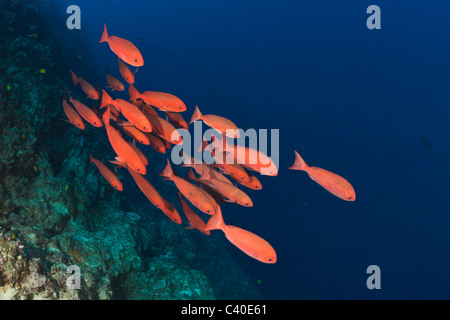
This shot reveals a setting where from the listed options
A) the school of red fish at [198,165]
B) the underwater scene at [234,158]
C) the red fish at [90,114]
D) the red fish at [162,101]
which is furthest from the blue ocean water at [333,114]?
the red fish at [162,101]

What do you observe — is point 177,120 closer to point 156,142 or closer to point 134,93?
point 156,142

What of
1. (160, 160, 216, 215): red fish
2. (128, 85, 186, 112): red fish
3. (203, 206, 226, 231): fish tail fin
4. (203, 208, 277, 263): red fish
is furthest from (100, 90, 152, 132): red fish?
(203, 208, 277, 263): red fish

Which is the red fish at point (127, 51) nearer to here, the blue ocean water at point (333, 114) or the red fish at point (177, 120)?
the red fish at point (177, 120)

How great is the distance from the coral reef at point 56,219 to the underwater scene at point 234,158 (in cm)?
2

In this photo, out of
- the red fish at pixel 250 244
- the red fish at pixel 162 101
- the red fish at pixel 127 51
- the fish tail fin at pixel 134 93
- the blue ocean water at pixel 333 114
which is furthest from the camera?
the blue ocean water at pixel 333 114

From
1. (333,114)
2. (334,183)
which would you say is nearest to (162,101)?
(334,183)

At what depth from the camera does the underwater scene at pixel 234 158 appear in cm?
298

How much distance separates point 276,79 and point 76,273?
57.1m

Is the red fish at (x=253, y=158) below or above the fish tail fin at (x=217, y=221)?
above

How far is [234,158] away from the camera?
266 cm

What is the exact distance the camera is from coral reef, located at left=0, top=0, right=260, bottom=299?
9.34 ft

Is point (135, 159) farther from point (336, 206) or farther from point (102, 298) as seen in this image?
point (336, 206)

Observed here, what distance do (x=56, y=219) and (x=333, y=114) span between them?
165 feet

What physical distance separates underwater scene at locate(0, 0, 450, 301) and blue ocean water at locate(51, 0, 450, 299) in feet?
0.82
